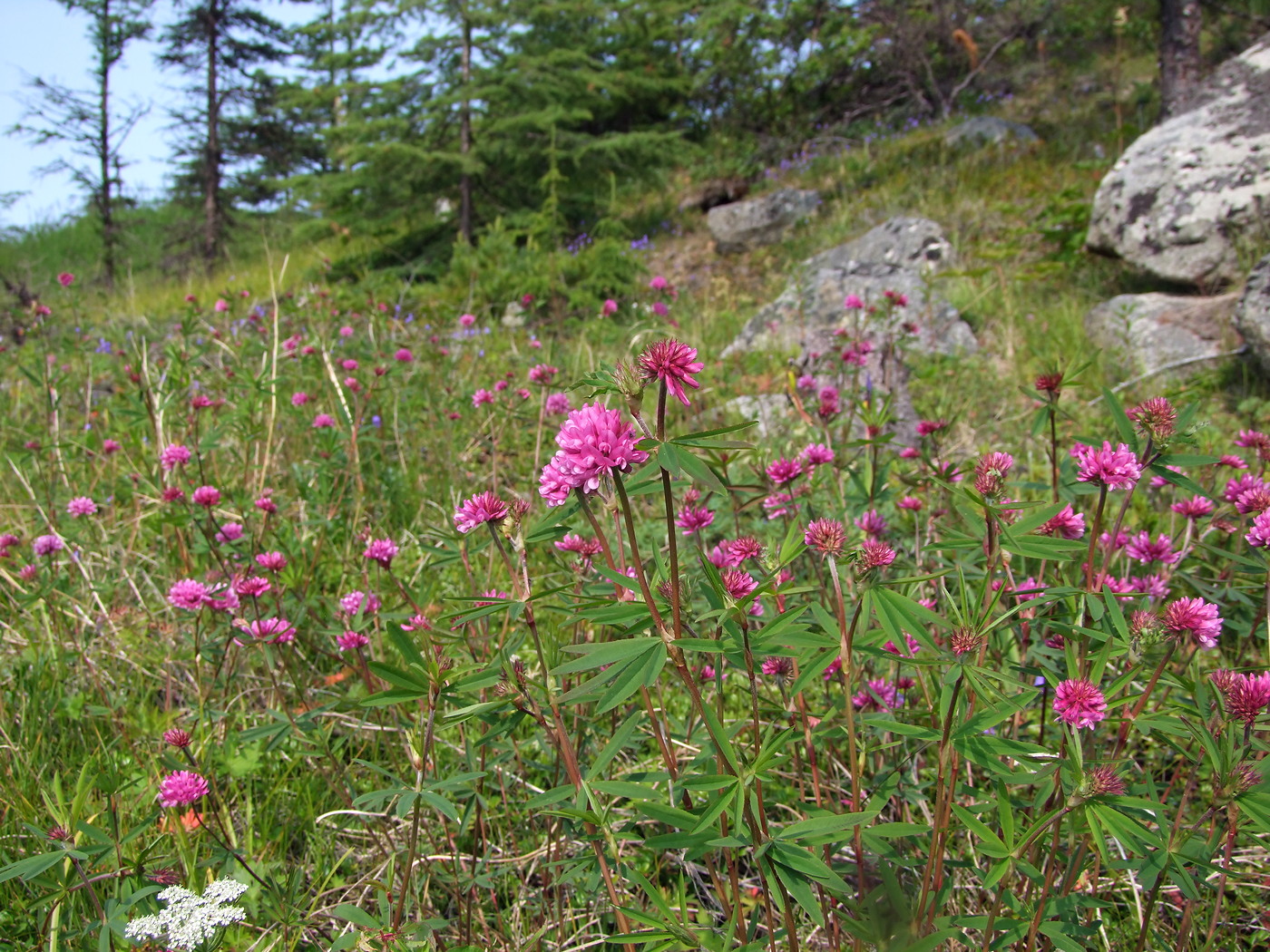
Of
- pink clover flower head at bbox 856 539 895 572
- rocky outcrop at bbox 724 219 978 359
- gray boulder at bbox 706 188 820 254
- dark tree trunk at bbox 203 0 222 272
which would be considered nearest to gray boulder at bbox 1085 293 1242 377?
rocky outcrop at bbox 724 219 978 359

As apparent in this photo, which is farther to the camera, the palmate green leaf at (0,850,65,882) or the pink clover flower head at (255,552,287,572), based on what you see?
the pink clover flower head at (255,552,287,572)

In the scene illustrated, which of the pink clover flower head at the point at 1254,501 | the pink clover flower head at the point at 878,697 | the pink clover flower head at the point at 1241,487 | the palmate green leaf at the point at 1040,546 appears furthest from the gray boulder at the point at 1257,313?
the palmate green leaf at the point at 1040,546

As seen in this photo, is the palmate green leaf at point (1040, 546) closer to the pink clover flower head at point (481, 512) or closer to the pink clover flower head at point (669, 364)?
the pink clover flower head at point (669, 364)

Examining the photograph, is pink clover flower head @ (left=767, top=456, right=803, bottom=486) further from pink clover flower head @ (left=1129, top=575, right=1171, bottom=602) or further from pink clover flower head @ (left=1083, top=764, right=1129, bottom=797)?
pink clover flower head @ (left=1083, top=764, right=1129, bottom=797)

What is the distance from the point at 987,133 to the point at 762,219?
9.92 feet

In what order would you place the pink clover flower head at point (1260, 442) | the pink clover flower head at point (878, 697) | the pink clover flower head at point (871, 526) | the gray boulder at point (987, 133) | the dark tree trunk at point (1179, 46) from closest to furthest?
the pink clover flower head at point (878, 697), the pink clover flower head at point (871, 526), the pink clover flower head at point (1260, 442), the dark tree trunk at point (1179, 46), the gray boulder at point (987, 133)

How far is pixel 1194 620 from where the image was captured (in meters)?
1.15

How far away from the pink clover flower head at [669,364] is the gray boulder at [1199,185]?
548 centimetres

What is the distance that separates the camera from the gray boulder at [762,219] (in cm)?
963

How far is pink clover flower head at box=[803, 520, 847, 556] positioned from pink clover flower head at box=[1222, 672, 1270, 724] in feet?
1.89

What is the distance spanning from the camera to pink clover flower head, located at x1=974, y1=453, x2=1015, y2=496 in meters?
1.17

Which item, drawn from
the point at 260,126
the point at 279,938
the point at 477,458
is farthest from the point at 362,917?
the point at 260,126

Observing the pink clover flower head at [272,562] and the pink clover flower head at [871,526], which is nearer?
the pink clover flower head at [871,526]

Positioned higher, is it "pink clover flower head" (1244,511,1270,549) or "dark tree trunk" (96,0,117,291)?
"dark tree trunk" (96,0,117,291)
